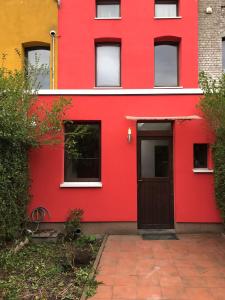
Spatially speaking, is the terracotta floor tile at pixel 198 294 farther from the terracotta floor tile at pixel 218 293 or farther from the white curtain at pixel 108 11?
the white curtain at pixel 108 11

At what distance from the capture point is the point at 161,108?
998 cm

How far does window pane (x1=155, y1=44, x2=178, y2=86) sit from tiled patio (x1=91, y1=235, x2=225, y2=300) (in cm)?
501

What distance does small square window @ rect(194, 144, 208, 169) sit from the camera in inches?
397

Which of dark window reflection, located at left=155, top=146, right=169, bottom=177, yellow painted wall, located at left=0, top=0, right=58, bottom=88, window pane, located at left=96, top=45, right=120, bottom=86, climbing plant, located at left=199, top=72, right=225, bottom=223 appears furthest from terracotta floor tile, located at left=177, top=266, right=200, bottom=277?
yellow painted wall, located at left=0, top=0, right=58, bottom=88

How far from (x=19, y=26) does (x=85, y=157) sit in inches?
200

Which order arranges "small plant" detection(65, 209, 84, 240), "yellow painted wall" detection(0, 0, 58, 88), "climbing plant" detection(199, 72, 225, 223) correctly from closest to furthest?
"climbing plant" detection(199, 72, 225, 223), "small plant" detection(65, 209, 84, 240), "yellow painted wall" detection(0, 0, 58, 88)

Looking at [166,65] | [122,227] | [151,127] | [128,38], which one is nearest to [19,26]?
[128,38]

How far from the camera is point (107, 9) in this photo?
468 inches

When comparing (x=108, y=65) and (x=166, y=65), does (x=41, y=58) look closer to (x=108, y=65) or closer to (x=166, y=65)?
(x=108, y=65)

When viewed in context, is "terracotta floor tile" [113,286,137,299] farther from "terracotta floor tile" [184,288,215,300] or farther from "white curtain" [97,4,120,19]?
"white curtain" [97,4,120,19]

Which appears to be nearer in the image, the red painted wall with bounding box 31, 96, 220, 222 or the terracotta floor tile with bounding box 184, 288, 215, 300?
the terracotta floor tile with bounding box 184, 288, 215, 300

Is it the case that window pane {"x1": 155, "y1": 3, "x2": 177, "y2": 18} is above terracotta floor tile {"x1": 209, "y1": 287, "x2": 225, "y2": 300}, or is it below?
above

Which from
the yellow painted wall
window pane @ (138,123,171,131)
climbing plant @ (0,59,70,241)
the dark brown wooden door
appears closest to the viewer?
climbing plant @ (0,59,70,241)

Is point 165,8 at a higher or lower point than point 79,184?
higher
